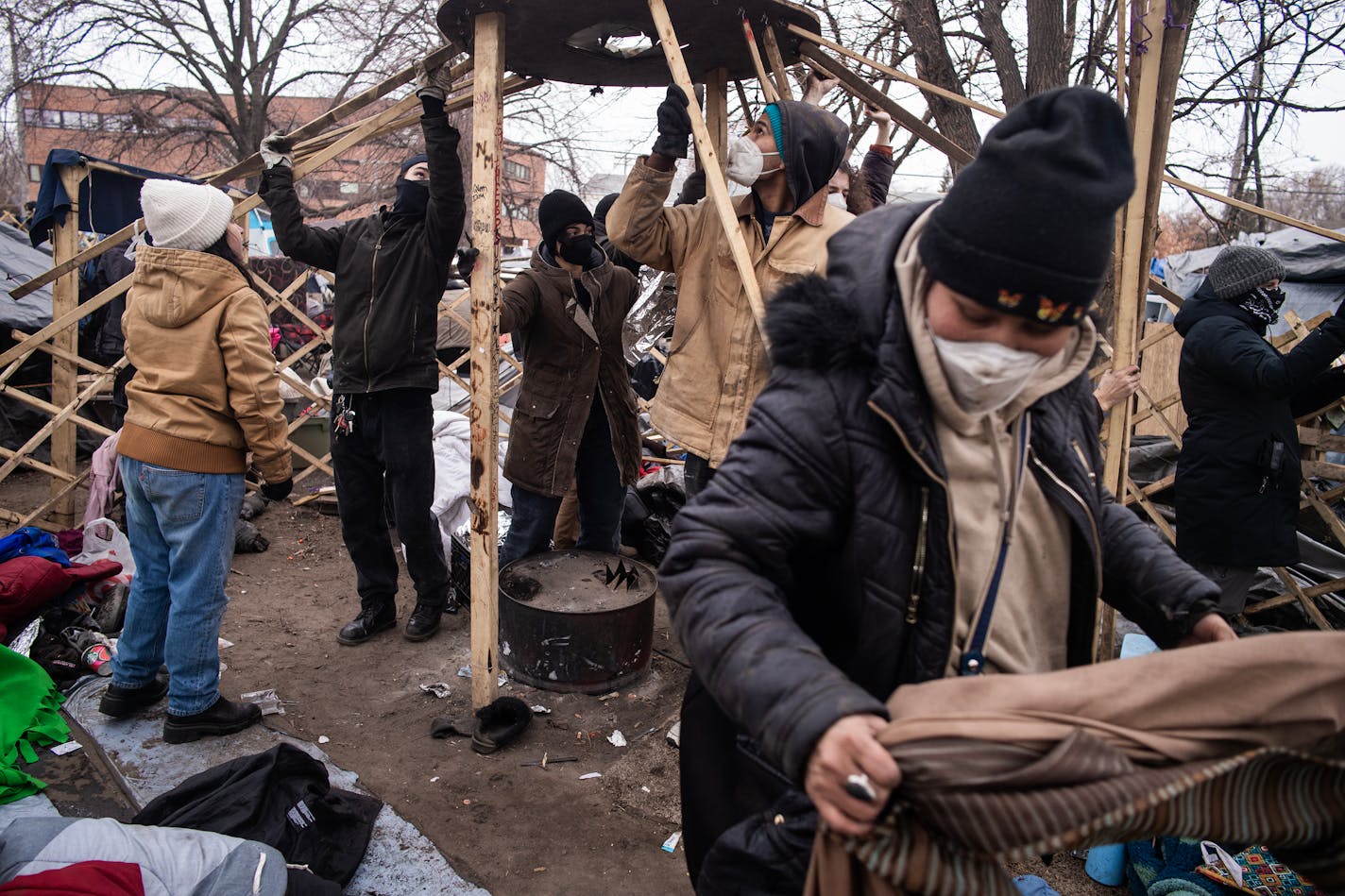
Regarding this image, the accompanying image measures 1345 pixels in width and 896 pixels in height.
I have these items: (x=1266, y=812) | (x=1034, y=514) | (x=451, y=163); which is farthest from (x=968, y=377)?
(x=451, y=163)

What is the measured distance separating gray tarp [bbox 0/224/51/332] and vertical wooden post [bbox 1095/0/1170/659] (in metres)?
8.36

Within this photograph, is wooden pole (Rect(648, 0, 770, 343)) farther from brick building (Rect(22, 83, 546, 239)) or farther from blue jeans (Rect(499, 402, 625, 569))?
brick building (Rect(22, 83, 546, 239))

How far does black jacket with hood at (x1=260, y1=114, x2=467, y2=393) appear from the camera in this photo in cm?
384

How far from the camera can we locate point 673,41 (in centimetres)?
267

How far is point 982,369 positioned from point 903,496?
21 cm

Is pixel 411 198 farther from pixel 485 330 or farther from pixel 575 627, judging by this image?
pixel 575 627

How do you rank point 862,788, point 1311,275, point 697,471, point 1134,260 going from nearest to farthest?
point 862,788
point 1134,260
point 697,471
point 1311,275

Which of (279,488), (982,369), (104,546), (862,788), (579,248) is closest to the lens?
(862,788)

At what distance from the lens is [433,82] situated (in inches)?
126

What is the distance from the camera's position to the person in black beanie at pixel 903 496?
1.04 meters

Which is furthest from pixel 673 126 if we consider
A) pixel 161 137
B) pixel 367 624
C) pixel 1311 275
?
pixel 161 137

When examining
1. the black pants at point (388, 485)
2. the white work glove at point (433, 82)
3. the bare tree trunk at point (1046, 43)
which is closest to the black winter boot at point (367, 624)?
the black pants at point (388, 485)

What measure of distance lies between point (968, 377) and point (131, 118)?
74.2ft

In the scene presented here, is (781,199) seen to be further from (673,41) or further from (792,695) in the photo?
(792,695)
